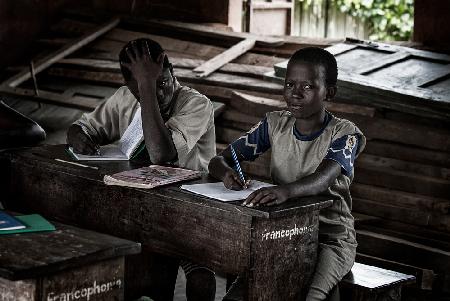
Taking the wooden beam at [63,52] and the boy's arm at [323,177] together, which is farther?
the wooden beam at [63,52]

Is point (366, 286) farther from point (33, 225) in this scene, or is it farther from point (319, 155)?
point (33, 225)

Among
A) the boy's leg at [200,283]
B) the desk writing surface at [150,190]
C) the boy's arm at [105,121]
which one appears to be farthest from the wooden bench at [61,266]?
the boy's arm at [105,121]

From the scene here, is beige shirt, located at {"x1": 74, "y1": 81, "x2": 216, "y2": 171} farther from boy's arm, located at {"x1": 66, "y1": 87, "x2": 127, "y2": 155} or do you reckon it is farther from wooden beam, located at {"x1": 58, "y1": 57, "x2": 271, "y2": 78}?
wooden beam, located at {"x1": 58, "y1": 57, "x2": 271, "y2": 78}

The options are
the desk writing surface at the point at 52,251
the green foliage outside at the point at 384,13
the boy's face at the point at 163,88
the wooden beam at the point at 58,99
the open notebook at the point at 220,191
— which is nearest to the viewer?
the desk writing surface at the point at 52,251

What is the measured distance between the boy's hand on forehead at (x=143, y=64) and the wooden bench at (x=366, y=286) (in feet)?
4.19

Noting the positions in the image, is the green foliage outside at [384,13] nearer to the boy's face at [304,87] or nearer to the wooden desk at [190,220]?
the wooden desk at [190,220]

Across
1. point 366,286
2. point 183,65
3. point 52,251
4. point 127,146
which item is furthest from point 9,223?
point 183,65

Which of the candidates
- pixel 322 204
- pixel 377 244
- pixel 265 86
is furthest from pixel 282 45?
pixel 322 204

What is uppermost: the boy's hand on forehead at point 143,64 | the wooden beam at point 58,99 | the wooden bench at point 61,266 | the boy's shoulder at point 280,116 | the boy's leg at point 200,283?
the boy's hand on forehead at point 143,64

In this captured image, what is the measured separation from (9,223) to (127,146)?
1413 millimetres

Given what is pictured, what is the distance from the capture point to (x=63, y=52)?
9234 millimetres

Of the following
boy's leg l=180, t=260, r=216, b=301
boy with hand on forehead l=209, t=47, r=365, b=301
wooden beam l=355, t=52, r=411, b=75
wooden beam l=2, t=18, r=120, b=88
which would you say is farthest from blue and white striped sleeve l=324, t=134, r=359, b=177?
wooden beam l=2, t=18, r=120, b=88

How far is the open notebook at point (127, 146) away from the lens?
196 inches

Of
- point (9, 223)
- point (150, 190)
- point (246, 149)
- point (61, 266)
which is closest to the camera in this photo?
point (61, 266)
